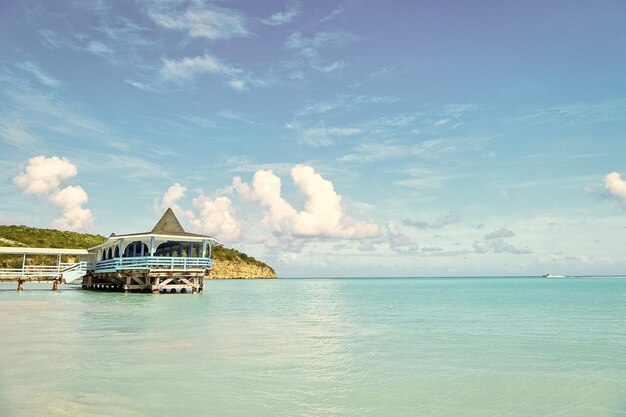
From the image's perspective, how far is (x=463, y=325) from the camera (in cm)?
2303

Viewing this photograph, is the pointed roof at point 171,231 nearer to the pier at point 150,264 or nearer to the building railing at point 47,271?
the pier at point 150,264

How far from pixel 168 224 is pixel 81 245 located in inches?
2253

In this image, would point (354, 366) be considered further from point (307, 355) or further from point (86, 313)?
point (86, 313)

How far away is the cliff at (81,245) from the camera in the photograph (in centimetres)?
8562

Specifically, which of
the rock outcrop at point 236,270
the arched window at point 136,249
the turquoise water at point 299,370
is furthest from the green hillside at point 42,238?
the turquoise water at point 299,370

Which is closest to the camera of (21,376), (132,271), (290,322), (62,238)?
(21,376)

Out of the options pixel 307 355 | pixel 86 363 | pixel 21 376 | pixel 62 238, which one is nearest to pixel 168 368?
pixel 86 363

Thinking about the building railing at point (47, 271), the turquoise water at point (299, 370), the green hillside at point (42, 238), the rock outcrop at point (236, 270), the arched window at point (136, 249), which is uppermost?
the green hillside at point (42, 238)

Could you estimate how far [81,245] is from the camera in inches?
3580

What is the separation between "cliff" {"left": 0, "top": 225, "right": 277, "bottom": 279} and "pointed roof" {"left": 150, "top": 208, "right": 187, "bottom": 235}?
44437 mm

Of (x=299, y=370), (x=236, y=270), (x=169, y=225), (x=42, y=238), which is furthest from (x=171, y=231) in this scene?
(x=236, y=270)

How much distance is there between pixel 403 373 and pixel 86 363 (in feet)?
26.1

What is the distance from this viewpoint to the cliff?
85.6 m

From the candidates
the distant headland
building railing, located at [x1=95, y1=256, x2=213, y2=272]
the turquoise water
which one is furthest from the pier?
the turquoise water
